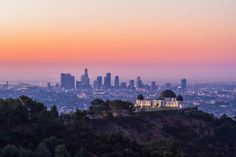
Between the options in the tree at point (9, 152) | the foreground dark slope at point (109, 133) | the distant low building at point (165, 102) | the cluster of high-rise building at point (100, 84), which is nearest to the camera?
the tree at point (9, 152)

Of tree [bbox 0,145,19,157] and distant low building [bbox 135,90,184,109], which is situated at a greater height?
distant low building [bbox 135,90,184,109]

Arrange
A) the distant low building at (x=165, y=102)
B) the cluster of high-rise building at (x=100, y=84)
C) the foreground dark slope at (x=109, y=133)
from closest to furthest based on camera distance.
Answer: the foreground dark slope at (x=109, y=133), the distant low building at (x=165, y=102), the cluster of high-rise building at (x=100, y=84)

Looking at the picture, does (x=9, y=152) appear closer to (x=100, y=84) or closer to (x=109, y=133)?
(x=109, y=133)

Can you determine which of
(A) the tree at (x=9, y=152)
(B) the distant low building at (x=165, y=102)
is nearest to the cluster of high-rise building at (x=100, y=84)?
(B) the distant low building at (x=165, y=102)

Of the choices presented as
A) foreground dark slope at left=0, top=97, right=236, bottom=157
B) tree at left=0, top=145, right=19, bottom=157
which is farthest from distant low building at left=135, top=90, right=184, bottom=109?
tree at left=0, top=145, right=19, bottom=157

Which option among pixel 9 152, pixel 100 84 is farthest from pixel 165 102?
pixel 100 84

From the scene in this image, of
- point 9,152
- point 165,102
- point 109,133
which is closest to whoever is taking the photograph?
point 9,152

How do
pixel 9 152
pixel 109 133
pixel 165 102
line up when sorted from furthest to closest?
1. pixel 165 102
2. pixel 109 133
3. pixel 9 152

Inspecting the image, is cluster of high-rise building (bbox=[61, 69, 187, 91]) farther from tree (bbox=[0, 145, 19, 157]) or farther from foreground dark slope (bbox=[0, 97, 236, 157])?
tree (bbox=[0, 145, 19, 157])

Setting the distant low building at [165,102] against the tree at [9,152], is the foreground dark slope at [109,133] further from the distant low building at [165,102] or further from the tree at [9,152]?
the distant low building at [165,102]
